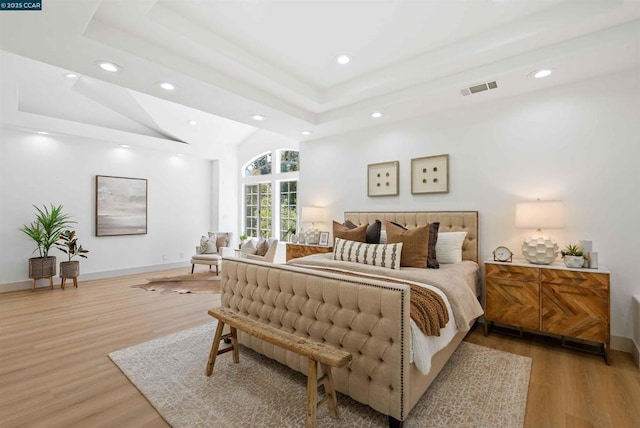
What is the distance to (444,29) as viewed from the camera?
2762mm

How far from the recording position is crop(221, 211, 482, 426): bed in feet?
5.71

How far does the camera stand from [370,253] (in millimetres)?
3176

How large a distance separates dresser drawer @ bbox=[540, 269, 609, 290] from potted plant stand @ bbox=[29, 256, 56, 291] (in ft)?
22.7

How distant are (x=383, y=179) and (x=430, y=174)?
2.26 feet

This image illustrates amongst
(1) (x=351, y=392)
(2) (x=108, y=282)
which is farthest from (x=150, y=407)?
(2) (x=108, y=282)

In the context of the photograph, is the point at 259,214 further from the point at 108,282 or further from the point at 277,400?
the point at 277,400

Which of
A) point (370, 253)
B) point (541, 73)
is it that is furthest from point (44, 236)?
point (541, 73)

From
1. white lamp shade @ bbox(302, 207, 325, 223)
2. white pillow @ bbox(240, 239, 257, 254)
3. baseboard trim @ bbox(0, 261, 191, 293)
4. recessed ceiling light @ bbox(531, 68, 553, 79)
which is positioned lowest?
baseboard trim @ bbox(0, 261, 191, 293)

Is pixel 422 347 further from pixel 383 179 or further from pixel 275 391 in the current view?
pixel 383 179

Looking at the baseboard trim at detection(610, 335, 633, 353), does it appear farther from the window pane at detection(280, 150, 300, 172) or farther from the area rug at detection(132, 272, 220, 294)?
the window pane at detection(280, 150, 300, 172)

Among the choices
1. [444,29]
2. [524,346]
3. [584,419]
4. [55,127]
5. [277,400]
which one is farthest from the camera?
[55,127]

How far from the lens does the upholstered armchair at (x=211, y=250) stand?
244 inches

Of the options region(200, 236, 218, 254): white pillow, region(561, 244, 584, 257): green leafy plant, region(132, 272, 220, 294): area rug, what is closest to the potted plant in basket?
region(561, 244, 584, 257): green leafy plant

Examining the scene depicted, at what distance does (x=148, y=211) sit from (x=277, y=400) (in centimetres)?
593
